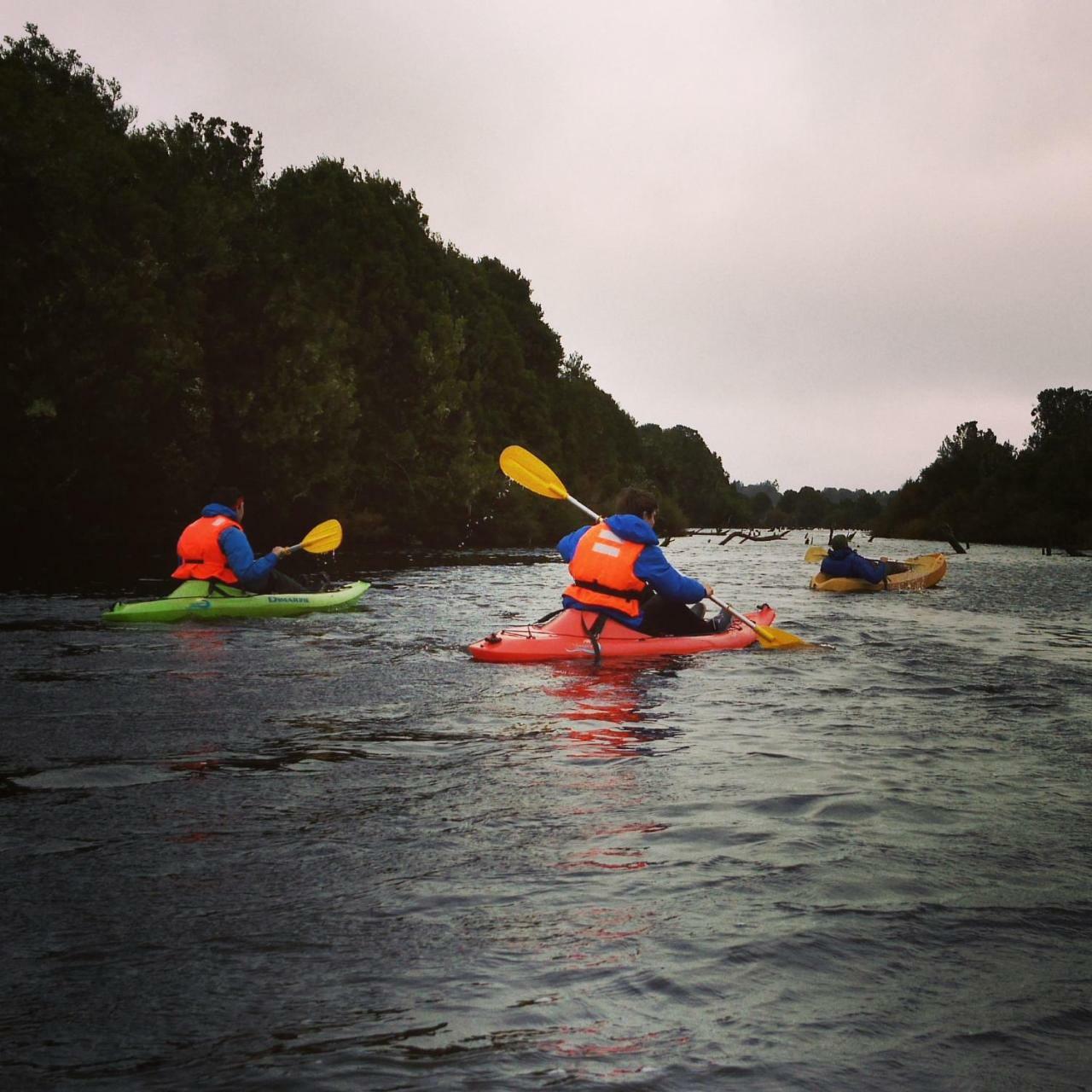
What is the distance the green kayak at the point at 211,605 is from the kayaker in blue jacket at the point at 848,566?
10.6 meters

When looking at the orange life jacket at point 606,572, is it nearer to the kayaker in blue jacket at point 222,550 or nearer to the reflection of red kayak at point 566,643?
the reflection of red kayak at point 566,643

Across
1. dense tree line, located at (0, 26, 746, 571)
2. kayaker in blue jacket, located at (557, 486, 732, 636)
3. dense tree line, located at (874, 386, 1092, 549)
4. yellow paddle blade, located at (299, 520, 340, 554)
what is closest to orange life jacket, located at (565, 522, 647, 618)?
kayaker in blue jacket, located at (557, 486, 732, 636)

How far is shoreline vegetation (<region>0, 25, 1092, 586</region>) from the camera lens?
91.6ft

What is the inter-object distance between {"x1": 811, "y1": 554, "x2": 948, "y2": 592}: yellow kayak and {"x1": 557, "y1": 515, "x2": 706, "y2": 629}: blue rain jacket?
1145cm

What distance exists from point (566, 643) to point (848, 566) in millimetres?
12286

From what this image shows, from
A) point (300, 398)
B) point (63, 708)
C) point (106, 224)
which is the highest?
point (106, 224)

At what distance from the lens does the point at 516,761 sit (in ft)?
20.7

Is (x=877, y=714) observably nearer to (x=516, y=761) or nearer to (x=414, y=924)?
(x=516, y=761)

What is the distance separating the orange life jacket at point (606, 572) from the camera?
10.0m

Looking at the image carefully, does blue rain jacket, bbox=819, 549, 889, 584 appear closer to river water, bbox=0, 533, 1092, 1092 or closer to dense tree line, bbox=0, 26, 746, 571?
river water, bbox=0, 533, 1092, 1092

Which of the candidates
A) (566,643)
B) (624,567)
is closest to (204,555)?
(566,643)

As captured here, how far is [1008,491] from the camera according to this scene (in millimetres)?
77875

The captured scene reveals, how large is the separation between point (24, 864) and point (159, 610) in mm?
8903

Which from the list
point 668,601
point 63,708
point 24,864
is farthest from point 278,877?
point 668,601
